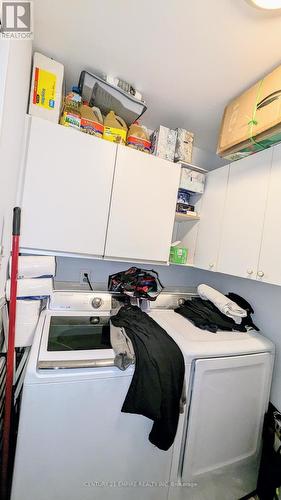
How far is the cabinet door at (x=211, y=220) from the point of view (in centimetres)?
177

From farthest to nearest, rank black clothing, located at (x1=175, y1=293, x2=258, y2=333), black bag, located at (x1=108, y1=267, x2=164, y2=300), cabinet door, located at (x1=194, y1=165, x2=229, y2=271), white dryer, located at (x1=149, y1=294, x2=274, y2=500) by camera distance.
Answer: cabinet door, located at (x1=194, y1=165, x2=229, y2=271)
black bag, located at (x1=108, y1=267, x2=164, y2=300)
black clothing, located at (x1=175, y1=293, x2=258, y2=333)
white dryer, located at (x1=149, y1=294, x2=274, y2=500)

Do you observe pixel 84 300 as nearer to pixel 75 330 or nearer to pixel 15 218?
pixel 75 330

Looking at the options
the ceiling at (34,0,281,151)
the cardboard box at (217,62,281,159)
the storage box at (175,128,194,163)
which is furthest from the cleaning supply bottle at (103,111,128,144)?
the cardboard box at (217,62,281,159)

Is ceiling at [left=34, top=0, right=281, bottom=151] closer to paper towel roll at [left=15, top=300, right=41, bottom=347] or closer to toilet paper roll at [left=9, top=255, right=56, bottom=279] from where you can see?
toilet paper roll at [left=9, top=255, right=56, bottom=279]

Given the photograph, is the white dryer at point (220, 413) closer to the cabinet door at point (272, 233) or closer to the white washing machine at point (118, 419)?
the white washing machine at point (118, 419)

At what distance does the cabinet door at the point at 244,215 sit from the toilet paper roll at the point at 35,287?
1.28m

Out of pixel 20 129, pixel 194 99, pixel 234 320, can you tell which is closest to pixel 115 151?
pixel 20 129

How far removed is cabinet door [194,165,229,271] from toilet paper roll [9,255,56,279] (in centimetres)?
123

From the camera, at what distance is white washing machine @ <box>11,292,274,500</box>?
932 millimetres

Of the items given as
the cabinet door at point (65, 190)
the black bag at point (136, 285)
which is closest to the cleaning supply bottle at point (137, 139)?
the cabinet door at point (65, 190)

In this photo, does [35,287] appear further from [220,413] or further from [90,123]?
[220,413]

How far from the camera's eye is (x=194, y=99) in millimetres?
1639

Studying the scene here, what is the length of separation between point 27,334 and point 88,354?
528 millimetres

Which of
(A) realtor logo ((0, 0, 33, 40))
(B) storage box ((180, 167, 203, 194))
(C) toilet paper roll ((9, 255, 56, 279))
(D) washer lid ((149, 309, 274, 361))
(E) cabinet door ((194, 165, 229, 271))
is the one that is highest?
(A) realtor logo ((0, 0, 33, 40))
